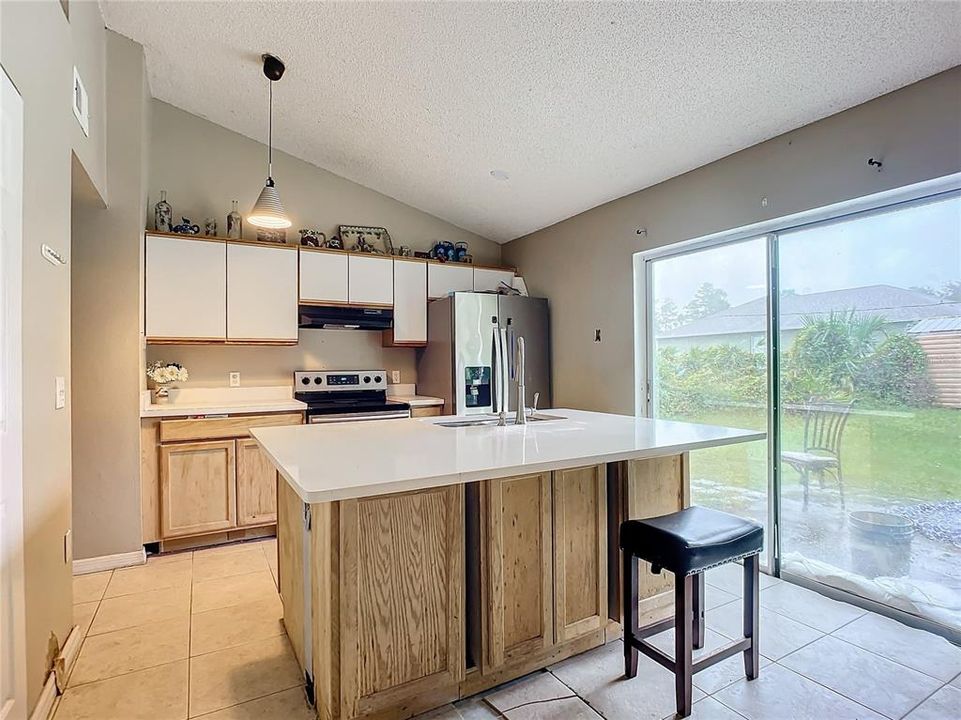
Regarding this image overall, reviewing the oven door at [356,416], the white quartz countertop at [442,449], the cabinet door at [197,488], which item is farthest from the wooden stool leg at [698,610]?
the cabinet door at [197,488]

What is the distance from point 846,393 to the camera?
2635mm

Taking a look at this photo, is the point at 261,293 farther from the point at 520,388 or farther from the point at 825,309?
the point at 825,309

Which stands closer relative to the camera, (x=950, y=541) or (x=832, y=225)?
(x=950, y=541)

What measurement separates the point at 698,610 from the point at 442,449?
1.23 meters

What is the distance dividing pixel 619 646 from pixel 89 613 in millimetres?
2476

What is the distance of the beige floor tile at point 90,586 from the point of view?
8.71 feet

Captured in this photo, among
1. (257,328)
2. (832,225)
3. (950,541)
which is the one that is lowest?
(950,541)

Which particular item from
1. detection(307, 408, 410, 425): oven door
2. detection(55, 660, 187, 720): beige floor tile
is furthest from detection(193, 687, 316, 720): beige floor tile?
detection(307, 408, 410, 425): oven door

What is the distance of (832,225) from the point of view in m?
2.69

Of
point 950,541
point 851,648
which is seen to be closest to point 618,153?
point 950,541

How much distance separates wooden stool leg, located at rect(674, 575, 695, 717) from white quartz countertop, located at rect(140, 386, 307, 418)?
2.78m

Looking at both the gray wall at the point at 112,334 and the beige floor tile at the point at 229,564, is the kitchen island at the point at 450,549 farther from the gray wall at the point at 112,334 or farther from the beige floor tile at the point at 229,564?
the gray wall at the point at 112,334

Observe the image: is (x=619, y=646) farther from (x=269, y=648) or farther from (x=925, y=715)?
(x=269, y=648)

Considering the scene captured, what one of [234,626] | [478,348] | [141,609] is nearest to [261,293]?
[478,348]
